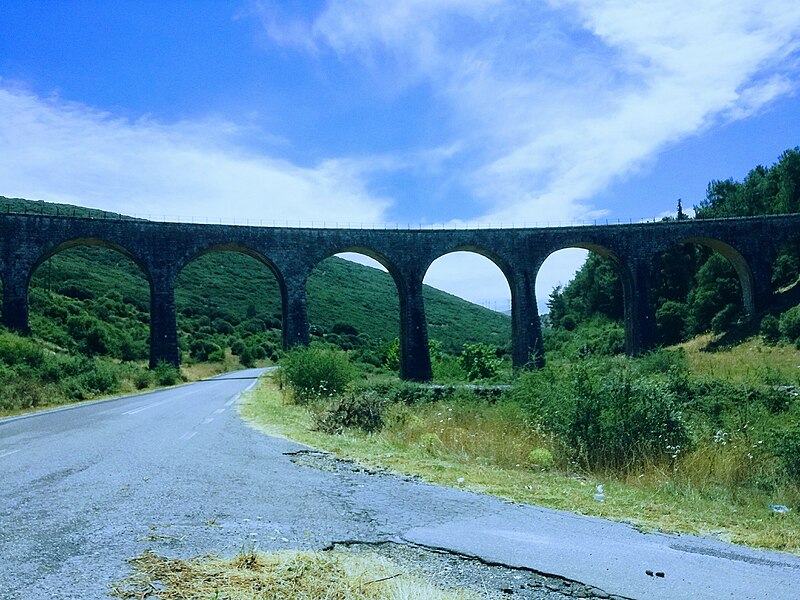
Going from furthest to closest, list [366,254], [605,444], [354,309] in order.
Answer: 1. [354,309]
2. [366,254]
3. [605,444]

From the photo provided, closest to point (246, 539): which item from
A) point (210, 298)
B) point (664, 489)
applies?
point (664, 489)

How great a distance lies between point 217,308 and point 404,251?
3839 cm

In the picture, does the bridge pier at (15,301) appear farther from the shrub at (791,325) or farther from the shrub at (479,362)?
the shrub at (791,325)

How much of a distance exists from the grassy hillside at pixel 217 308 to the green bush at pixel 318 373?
20.5m

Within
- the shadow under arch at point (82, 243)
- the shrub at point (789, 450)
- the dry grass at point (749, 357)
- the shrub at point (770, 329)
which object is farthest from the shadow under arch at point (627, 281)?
the shrub at point (789, 450)

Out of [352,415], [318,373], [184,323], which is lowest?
[352,415]

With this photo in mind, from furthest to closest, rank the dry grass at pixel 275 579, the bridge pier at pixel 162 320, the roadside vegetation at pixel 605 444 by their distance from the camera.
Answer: the bridge pier at pixel 162 320, the roadside vegetation at pixel 605 444, the dry grass at pixel 275 579

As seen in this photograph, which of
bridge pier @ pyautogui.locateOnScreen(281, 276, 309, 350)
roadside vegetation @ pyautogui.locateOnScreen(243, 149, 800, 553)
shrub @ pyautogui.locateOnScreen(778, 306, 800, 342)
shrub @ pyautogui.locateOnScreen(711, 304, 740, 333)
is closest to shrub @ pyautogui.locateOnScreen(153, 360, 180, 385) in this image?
bridge pier @ pyautogui.locateOnScreen(281, 276, 309, 350)

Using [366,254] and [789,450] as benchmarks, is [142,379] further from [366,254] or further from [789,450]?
[789,450]

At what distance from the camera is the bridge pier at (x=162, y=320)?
3266cm

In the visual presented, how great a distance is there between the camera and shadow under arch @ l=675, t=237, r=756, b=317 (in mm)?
38375

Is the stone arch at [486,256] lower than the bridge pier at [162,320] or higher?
higher

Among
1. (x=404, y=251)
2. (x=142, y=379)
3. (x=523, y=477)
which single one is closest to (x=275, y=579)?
(x=523, y=477)

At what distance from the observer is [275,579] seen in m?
3.59
